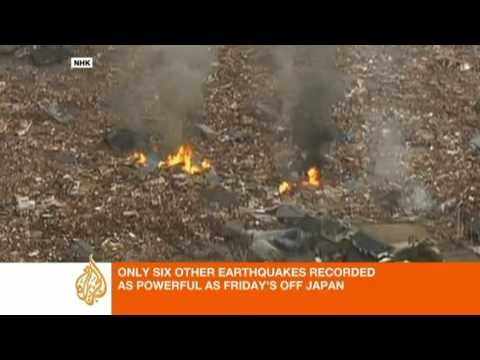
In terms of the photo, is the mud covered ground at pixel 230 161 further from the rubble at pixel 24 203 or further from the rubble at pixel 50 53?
the rubble at pixel 50 53

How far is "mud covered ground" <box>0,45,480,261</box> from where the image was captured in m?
13.0

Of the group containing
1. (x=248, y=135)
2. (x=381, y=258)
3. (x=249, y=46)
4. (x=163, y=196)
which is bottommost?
(x=381, y=258)

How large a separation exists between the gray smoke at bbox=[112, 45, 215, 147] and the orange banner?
6.10 ft

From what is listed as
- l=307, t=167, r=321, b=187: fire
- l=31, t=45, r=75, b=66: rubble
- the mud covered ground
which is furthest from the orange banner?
l=31, t=45, r=75, b=66: rubble

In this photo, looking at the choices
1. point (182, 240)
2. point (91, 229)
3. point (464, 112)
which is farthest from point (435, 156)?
point (91, 229)

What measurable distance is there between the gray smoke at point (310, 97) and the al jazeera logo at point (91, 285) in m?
3.20

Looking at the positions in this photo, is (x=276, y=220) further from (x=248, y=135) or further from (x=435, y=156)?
(x=435, y=156)

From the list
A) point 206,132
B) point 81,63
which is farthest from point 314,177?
point 81,63

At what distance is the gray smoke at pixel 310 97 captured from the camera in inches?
528

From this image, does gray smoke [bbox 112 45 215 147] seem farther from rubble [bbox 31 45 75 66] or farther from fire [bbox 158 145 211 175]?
rubble [bbox 31 45 75 66]

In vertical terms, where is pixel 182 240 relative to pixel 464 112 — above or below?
below

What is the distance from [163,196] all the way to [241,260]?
1.37 meters

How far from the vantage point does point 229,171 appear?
13.3 meters

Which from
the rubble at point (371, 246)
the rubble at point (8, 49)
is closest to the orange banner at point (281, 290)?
the rubble at point (371, 246)
